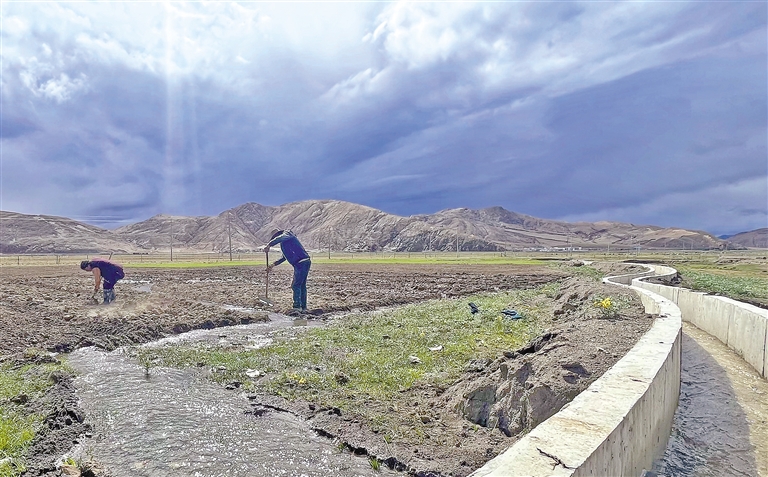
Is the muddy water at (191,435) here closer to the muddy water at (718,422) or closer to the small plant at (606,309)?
the muddy water at (718,422)

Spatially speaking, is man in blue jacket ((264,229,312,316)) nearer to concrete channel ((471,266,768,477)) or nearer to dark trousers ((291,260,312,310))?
dark trousers ((291,260,312,310))

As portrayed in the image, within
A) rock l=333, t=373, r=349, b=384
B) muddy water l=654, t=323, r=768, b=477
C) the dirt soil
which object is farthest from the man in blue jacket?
muddy water l=654, t=323, r=768, b=477

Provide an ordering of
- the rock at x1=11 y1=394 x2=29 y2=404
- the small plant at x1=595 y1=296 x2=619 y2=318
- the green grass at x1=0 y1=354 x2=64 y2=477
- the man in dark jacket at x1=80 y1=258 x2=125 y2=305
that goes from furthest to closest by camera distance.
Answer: the man in dark jacket at x1=80 y1=258 x2=125 y2=305 < the small plant at x1=595 y1=296 x2=619 y2=318 < the rock at x1=11 y1=394 x2=29 y2=404 < the green grass at x1=0 y1=354 x2=64 y2=477

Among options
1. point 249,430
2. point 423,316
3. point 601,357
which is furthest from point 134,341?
point 601,357

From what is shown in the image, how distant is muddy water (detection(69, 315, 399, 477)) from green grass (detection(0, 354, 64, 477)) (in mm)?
701

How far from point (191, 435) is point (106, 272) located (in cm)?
1531

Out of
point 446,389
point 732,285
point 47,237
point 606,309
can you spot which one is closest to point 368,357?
point 446,389

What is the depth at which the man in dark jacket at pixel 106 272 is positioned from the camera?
18203 millimetres

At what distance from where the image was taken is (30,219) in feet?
627

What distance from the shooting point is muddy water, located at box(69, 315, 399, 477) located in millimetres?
5586

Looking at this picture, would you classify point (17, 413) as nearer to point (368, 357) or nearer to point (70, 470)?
point (70, 470)

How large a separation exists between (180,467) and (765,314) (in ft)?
39.7

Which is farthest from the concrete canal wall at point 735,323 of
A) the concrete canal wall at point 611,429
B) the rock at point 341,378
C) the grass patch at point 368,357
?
the rock at point 341,378

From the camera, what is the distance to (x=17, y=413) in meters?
7.15
